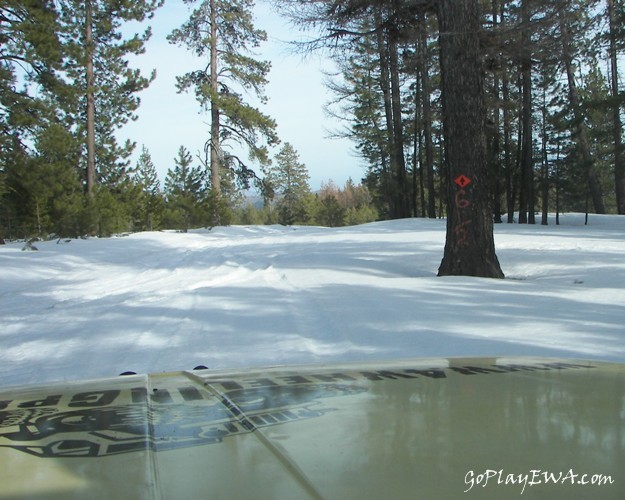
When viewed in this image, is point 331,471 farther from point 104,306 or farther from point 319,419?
point 104,306

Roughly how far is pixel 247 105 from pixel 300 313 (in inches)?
1063

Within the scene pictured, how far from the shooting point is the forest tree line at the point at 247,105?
1042 centimetres

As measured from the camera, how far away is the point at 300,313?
6.52 metres

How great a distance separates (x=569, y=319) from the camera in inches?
222

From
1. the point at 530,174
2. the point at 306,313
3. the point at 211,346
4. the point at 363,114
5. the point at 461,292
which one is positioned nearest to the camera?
the point at 211,346

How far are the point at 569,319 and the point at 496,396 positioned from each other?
13.6ft

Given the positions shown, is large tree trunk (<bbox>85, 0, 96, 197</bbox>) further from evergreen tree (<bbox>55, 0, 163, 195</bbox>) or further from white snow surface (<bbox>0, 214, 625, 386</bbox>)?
white snow surface (<bbox>0, 214, 625, 386</bbox>)

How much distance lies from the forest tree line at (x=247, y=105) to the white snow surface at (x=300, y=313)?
4.17 meters

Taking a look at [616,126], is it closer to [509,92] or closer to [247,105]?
[509,92]

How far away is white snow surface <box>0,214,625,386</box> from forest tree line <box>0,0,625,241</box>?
4.17 m

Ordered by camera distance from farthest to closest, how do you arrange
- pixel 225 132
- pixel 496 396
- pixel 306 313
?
pixel 225 132, pixel 306 313, pixel 496 396

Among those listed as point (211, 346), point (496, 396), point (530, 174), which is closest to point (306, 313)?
point (211, 346)

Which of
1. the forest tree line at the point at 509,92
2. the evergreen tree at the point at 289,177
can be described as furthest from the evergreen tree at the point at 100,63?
the evergreen tree at the point at 289,177

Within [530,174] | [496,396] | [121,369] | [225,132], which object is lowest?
[121,369]
